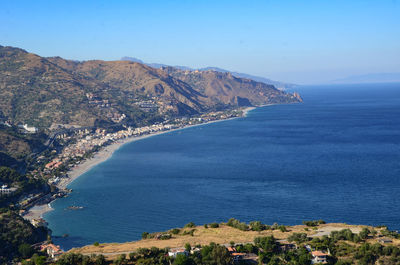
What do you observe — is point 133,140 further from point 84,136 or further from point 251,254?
point 251,254

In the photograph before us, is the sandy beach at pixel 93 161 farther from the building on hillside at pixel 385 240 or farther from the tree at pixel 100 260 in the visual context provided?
the building on hillside at pixel 385 240

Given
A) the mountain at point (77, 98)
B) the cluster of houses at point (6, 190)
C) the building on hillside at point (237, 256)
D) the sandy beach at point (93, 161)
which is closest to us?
the building on hillside at point (237, 256)

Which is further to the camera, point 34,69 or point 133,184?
point 34,69

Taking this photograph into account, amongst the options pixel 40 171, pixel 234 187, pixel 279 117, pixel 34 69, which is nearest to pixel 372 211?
pixel 234 187

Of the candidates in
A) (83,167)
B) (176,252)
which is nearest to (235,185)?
(83,167)

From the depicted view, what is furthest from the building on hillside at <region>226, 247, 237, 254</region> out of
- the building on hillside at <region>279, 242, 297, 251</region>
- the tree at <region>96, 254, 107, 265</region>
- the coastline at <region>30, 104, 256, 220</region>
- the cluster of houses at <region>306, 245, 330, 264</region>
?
the coastline at <region>30, 104, 256, 220</region>

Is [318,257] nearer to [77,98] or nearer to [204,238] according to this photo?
[204,238]

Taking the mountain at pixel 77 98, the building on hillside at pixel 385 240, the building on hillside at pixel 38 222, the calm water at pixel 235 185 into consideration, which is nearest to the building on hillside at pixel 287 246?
the building on hillside at pixel 385 240
